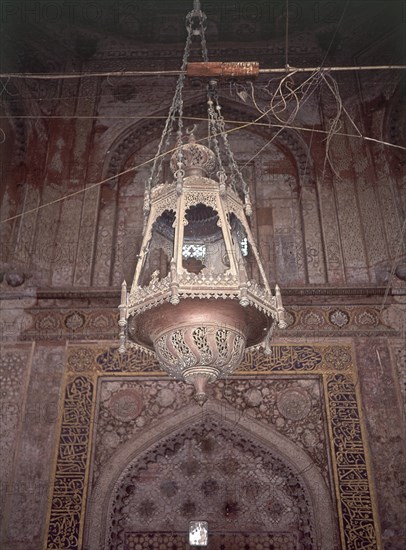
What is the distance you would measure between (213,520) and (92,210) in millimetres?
3255

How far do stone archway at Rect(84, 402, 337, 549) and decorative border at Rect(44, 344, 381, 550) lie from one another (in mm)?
174

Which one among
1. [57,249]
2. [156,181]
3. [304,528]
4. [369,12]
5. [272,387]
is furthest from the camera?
[369,12]

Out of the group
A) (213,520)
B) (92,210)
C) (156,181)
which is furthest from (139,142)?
(213,520)

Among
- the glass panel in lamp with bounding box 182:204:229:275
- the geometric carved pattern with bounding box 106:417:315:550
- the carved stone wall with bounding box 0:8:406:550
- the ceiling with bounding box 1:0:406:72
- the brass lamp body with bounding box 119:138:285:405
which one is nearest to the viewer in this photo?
the brass lamp body with bounding box 119:138:285:405

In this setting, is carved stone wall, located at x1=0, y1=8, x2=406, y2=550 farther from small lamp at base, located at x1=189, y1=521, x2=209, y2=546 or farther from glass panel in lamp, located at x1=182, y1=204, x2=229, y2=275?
glass panel in lamp, located at x1=182, y1=204, x2=229, y2=275

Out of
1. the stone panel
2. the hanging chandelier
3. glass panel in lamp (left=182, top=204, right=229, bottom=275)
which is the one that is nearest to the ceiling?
glass panel in lamp (left=182, top=204, right=229, bottom=275)

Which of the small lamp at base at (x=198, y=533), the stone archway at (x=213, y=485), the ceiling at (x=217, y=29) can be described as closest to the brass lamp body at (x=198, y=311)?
the stone archway at (x=213, y=485)

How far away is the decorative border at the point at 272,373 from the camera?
171 inches

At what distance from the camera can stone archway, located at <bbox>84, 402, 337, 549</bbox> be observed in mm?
4566

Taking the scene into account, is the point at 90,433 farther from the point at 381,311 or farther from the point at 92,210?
the point at 381,311

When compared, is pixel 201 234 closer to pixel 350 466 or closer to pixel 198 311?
pixel 198 311

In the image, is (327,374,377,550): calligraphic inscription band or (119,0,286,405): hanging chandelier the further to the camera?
(327,374,377,550): calligraphic inscription band

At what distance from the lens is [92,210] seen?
6016 mm

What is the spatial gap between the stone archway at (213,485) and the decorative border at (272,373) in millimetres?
174
